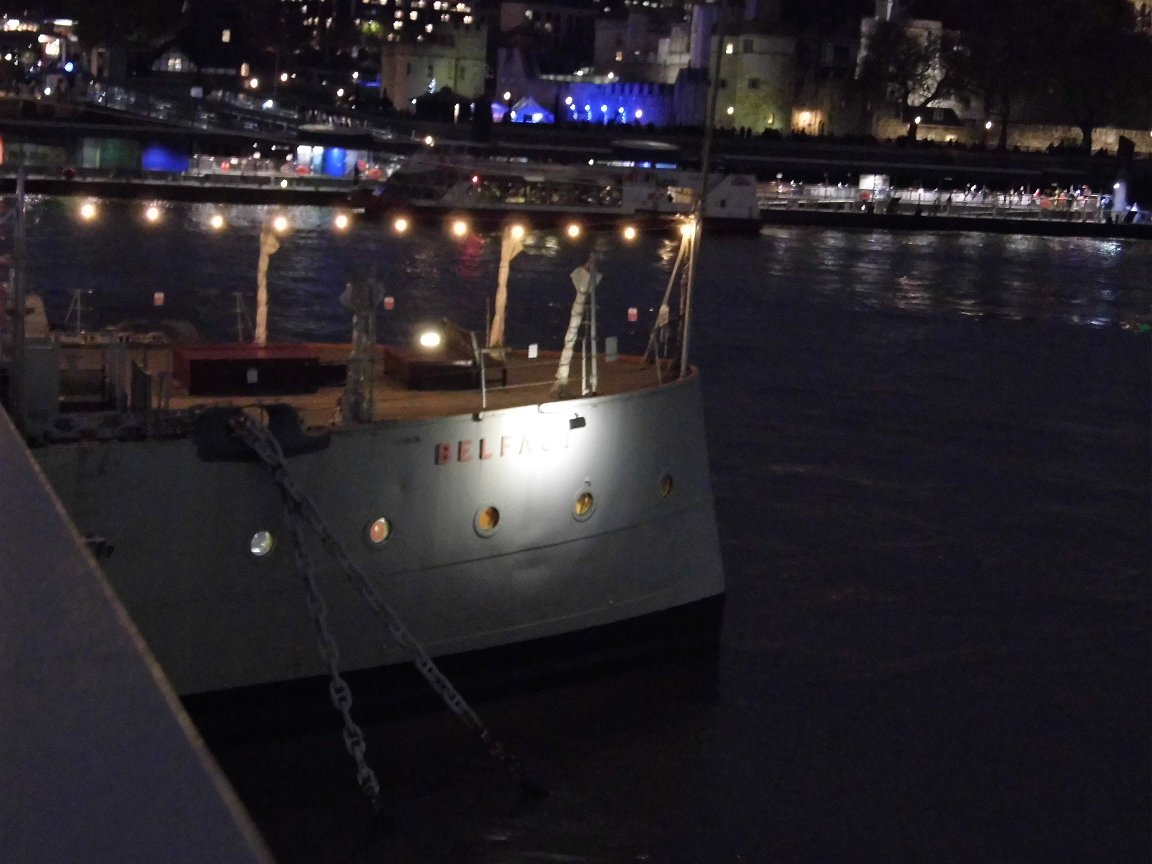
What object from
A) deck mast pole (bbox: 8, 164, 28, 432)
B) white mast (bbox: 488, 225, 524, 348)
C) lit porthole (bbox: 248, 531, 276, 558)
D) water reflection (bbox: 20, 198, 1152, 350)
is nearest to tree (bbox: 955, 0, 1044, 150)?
water reflection (bbox: 20, 198, 1152, 350)

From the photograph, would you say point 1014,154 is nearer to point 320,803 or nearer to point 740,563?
point 740,563

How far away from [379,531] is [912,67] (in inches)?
2182

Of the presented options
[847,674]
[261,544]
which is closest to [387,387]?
[261,544]

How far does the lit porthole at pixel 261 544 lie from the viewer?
6.54 m

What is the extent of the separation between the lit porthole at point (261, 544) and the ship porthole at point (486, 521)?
934 millimetres

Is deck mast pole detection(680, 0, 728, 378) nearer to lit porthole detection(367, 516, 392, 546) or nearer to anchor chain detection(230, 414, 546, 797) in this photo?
lit porthole detection(367, 516, 392, 546)

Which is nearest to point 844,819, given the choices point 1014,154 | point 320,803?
point 320,803

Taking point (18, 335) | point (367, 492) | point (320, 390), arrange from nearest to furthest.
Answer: point (18, 335) → point (367, 492) → point (320, 390)

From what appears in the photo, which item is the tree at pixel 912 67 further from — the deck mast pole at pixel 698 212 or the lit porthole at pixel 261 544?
the lit porthole at pixel 261 544

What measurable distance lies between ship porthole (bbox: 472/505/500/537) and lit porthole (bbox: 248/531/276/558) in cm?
93

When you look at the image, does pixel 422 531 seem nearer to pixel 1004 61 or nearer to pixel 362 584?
pixel 362 584

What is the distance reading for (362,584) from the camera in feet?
21.5

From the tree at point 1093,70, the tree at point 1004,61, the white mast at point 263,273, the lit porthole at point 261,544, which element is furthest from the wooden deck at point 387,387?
the tree at point 1093,70

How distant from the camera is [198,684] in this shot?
650cm
